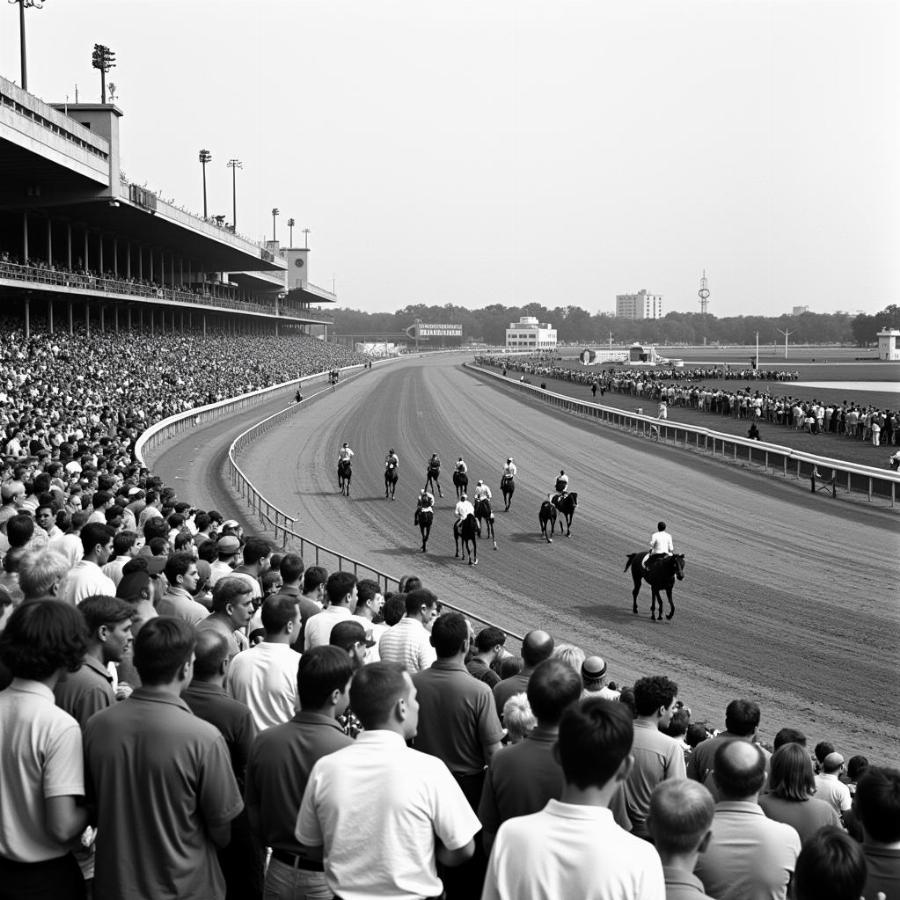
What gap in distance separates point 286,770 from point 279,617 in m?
1.28

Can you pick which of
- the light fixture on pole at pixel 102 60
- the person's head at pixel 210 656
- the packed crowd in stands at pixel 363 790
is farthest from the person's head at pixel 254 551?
the light fixture on pole at pixel 102 60

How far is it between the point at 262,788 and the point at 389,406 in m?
47.1

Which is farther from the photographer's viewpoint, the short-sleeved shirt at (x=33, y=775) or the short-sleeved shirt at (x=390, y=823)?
the short-sleeved shirt at (x=33, y=775)

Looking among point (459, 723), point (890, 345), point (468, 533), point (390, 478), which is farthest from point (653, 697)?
point (890, 345)

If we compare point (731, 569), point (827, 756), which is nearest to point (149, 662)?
point (827, 756)

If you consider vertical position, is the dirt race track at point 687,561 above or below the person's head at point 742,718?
below

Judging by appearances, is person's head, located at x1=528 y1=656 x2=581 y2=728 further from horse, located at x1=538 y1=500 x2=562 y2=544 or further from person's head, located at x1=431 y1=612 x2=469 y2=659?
horse, located at x1=538 y1=500 x2=562 y2=544

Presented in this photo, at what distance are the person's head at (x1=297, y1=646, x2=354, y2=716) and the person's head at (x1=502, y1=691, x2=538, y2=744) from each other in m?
1.04

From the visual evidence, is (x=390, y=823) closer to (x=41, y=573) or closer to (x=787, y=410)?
(x=41, y=573)

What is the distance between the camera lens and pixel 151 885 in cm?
330

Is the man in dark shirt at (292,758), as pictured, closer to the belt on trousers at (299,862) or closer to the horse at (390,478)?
the belt on trousers at (299,862)

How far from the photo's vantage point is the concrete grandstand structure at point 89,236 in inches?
1305

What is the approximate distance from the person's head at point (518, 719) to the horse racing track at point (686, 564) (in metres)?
6.45

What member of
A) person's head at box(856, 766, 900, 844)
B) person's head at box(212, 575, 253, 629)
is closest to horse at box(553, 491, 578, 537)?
person's head at box(212, 575, 253, 629)
